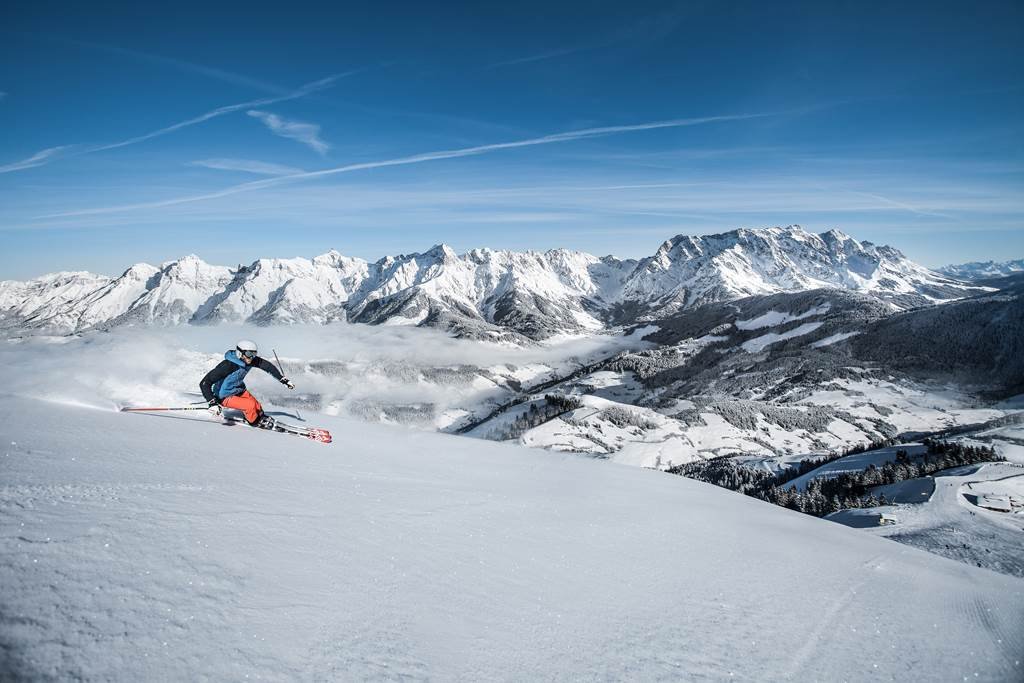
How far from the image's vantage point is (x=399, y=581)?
15.7 ft

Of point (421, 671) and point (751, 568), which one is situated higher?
point (421, 671)

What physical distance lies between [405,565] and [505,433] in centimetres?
15315

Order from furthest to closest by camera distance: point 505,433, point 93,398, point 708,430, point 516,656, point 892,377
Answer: point 892,377, point 505,433, point 708,430, point 93,398, point 516,656

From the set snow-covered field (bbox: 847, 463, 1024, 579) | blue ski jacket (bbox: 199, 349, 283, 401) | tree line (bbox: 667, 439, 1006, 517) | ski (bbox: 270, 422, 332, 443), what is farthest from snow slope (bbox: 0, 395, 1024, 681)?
tree line (bbox: 667, 439, 1006, 517)

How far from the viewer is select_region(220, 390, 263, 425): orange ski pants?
38.0ft

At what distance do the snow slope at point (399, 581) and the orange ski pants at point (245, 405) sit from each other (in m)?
2.02

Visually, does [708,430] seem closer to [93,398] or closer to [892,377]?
[892,377]

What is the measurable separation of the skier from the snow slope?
1948 mm

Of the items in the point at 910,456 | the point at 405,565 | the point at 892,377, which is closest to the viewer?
the point at 405,565

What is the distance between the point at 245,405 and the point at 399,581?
354 inches

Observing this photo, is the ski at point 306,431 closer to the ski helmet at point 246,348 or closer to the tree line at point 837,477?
the ski helmet at point 246,348

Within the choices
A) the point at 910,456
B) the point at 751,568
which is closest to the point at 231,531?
the point at 751,568

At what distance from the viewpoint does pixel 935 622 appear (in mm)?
6574

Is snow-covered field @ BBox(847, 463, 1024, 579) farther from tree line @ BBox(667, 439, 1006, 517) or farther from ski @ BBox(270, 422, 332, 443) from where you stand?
ski @ BBox(270, 422, 332, 443)
